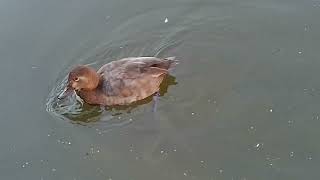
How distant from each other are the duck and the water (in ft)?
0.55

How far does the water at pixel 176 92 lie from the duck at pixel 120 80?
17cm

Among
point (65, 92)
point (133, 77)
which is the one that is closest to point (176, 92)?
point (133, 77)

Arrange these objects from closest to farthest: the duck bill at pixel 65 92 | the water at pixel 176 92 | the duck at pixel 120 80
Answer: the water at pixel 176 92
the duck at pixel 120 80
the duck bill at pixel 65 92

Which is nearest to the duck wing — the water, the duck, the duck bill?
the duck

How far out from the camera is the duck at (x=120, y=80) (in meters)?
7.06

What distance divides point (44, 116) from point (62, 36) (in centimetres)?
152

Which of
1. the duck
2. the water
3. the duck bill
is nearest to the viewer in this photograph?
the water

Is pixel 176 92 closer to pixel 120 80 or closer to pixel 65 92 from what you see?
pixel 120 80

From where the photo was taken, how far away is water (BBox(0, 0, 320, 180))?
634 centimetres

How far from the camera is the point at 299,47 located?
295 inches

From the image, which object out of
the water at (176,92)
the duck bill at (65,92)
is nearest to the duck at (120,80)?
the duck bill at (65,92)

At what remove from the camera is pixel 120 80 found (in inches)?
279

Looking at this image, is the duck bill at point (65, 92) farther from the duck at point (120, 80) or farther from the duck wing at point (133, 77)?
the duck wing at point (133, 77)

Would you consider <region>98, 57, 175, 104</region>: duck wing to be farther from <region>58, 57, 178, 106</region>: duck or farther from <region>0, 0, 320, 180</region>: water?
<region>0, 0, 320, 180</region>: water
